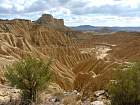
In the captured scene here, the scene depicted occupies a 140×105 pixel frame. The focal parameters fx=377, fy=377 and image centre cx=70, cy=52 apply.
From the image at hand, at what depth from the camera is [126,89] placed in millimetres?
14500

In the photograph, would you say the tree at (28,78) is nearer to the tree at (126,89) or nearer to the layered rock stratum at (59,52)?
the tree at (126,89)

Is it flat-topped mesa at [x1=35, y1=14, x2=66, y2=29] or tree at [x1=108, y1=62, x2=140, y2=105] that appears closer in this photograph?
tree at [x1=108, y1=62, x2=140, y2=105]

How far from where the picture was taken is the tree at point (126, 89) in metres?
14.5

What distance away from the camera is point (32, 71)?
51.2 ft

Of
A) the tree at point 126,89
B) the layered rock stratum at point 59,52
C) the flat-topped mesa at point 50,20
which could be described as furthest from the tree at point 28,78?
the flat-topped mesa at point 50,20

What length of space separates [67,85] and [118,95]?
35.2m

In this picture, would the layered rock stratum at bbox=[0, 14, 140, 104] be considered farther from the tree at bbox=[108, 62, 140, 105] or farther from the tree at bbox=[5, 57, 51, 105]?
the tree at bbox=[108, 62, 140, 105]

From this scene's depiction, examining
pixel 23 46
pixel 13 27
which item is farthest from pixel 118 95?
pixel 13 27

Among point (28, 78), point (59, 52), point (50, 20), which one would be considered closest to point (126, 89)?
point (28, 78)

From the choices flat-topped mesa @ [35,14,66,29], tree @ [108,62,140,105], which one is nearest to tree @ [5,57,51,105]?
tree @ [108,62,140,105]

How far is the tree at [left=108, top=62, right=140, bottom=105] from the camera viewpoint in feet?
47.5

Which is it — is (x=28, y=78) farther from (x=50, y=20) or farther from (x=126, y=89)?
(x=50, y=20)

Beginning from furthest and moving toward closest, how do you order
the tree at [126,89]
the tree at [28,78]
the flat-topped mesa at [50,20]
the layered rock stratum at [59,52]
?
the flat-topped mesa at [50,20]
the layered rock stratum at [59,52]
the tree at [28,78]
the tree at [126,89]

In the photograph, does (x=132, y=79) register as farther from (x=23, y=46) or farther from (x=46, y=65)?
(x=23, y=46)
